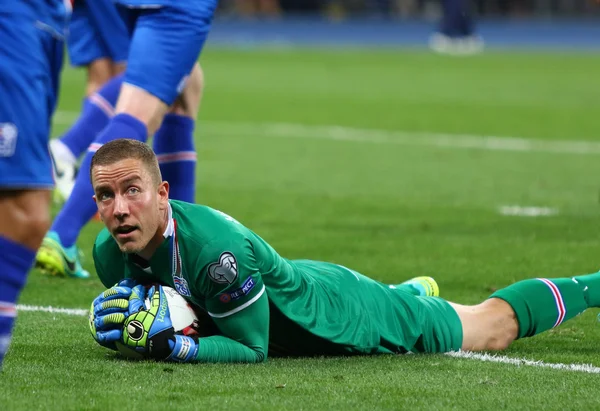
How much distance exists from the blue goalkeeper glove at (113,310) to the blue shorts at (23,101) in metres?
0.95

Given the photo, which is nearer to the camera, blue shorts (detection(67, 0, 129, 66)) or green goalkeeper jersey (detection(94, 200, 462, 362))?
green goalkeeper jersey (detection(94, 200, 462, 362))

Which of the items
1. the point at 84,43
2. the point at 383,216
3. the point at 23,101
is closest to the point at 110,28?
the point at 84,43

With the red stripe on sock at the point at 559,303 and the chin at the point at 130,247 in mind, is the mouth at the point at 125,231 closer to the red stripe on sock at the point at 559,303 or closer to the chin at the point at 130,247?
the chin at the point at 130,247

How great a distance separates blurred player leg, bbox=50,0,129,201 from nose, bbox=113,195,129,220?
345 cm

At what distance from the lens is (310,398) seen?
420cm

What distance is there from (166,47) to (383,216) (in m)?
2.97

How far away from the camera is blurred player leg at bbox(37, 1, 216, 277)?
6.36 meters

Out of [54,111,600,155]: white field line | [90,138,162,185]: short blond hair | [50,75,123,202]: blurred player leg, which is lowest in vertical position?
[54,111,600,155]: white field line

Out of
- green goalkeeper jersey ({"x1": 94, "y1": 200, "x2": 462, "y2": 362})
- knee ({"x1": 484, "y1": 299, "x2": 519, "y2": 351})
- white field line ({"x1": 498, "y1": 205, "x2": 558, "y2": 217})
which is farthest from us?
white field line ({"x1": 498, "y1": 205, "x2": 558, "y2": 217})

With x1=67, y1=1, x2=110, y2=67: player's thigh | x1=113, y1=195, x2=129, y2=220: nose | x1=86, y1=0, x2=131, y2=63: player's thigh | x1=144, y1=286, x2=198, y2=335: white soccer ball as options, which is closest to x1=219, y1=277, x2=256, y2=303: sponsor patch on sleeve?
x1=144, y1=286, x2=198, y2=335: white soccer ball

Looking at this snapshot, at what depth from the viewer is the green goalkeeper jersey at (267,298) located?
4.54m

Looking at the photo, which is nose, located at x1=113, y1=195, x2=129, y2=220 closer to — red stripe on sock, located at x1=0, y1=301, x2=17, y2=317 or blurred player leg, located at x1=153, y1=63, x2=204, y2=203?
red stripe on sock, located at x1=0, y1=301, x2=17, y2=317

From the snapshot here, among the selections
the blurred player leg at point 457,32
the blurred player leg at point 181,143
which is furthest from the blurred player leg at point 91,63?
the blurred player leg at point 457,32

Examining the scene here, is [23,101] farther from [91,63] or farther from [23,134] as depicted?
[91,63]
